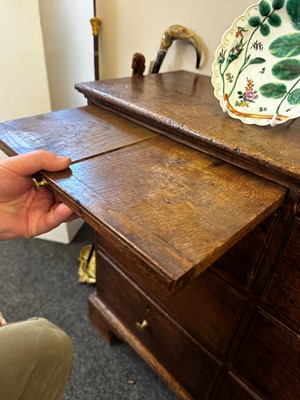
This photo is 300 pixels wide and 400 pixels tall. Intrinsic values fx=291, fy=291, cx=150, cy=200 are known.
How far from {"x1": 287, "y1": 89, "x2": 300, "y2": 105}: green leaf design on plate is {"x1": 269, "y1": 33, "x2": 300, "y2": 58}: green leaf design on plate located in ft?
0.23

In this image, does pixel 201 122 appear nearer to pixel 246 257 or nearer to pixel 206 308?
pixel 246 257

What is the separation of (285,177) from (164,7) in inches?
29.1

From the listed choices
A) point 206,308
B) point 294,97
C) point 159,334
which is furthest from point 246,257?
point 159,334

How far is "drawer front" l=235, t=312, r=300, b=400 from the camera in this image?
553 mm

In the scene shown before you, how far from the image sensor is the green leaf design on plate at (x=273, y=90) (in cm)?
56

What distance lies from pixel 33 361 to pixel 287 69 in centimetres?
66

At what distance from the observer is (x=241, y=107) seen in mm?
603

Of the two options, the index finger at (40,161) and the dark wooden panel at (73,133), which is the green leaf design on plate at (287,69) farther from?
the index finger at (40,161)

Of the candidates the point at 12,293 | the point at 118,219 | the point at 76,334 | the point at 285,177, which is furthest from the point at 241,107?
the point at 12,293

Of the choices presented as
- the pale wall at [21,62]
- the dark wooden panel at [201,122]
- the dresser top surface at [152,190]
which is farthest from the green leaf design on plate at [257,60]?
the pale wall at [21,62]

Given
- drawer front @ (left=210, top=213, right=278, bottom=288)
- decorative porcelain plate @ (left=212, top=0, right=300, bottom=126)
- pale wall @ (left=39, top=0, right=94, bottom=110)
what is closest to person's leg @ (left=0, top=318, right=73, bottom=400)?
drawer front @ (left=210, top=213, right=278, bottom=288)

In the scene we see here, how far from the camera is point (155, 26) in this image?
3.11ft

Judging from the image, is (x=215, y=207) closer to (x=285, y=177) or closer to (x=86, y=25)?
(x=285, y=177)

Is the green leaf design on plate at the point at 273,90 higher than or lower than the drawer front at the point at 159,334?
higher
